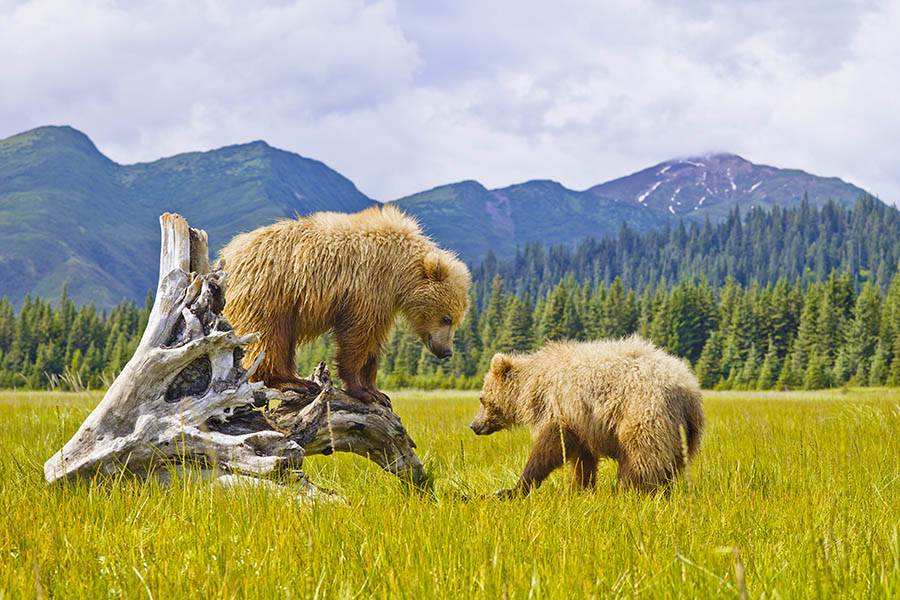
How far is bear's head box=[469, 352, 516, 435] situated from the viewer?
6.63 meters

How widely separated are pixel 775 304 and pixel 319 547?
8566 cm

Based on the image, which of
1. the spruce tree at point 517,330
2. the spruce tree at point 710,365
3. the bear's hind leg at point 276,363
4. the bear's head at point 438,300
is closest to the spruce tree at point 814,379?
the spruce tree at point 710,365

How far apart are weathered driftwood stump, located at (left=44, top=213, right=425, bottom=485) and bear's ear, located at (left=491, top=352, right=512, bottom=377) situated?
68.6 inches

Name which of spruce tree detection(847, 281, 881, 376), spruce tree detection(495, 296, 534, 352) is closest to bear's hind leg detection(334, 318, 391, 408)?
spruce tree detection(495, 296, 534, 352)

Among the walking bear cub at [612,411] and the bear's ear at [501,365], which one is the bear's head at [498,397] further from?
the walking bear cub at [612,411]

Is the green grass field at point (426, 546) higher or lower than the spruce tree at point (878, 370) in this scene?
higher

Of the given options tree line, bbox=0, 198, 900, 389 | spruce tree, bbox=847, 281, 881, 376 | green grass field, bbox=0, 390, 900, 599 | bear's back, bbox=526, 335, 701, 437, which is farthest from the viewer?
spruce tree, bbox=847, 281, 881, 376

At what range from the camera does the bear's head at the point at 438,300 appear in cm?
608

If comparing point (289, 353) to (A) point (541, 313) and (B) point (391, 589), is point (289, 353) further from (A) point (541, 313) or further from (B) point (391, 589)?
(A) point (541, 313)

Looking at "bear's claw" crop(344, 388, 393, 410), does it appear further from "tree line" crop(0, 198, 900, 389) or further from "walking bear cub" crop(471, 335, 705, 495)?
"tree line" crop(0, 198, 900, 389)

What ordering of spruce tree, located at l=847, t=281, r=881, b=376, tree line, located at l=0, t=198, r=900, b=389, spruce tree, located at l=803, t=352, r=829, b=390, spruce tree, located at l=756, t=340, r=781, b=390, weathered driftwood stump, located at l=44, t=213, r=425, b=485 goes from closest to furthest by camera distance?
1. weathered driftwood stump, located at l=44, t=213, r=425, b=485
2. spruce tree, located at l=803, t=352, r=829, b=390
3. spruce tree, located at l=756, t=340, r=781, b=390
4. tree line, located at l=0, t=198, r=900, b=389
5. spruce tree, located at l=847, t=281, r=881, b=376

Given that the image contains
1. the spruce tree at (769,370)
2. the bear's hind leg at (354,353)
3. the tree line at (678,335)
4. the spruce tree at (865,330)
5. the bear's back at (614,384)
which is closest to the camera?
the bear's back at (614,384)

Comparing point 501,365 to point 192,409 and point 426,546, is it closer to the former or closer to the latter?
point 192,409

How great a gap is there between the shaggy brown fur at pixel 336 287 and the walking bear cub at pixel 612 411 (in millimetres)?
1265
